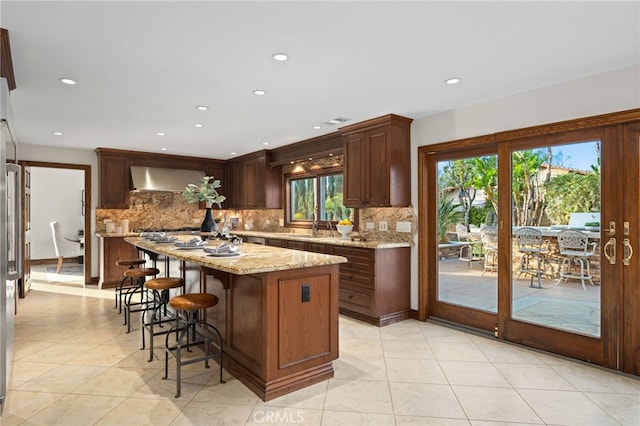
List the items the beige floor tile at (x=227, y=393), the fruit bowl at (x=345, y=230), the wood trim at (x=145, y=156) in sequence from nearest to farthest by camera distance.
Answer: the beige floor tile at (x=227, y=393) < the fruit bowl at (x=345, y=230) < the wood trim at (x=145, y=156)

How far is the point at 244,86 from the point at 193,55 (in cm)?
71

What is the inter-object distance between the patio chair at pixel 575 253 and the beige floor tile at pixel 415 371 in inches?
58.1

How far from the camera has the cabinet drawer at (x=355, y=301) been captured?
14.3 feet

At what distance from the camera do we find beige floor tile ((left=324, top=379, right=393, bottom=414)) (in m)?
2.46

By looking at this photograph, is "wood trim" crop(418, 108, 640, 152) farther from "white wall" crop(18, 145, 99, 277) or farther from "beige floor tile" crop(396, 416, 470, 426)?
"white wall" crop(18, 145, 99, 277)

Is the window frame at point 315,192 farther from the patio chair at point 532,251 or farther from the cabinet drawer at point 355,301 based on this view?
the patio chair at point 532,251

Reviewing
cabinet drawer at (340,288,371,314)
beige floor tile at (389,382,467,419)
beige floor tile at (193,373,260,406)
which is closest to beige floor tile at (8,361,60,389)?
beige floor tile at (193,373,260,406)

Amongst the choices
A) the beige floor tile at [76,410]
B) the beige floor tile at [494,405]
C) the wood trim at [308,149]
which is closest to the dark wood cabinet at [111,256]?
the wood trim at [308,149]

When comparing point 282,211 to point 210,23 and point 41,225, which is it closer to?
point 210,23

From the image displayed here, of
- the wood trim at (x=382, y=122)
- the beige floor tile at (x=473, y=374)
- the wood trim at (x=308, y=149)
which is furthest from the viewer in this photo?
the wood trim at (x=308, y=149)

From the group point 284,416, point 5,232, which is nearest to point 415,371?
point 284,416

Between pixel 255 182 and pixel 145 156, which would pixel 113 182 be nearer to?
pixel 145 156

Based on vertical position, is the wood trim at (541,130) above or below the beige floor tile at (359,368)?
above

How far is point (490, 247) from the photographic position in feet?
13.2
